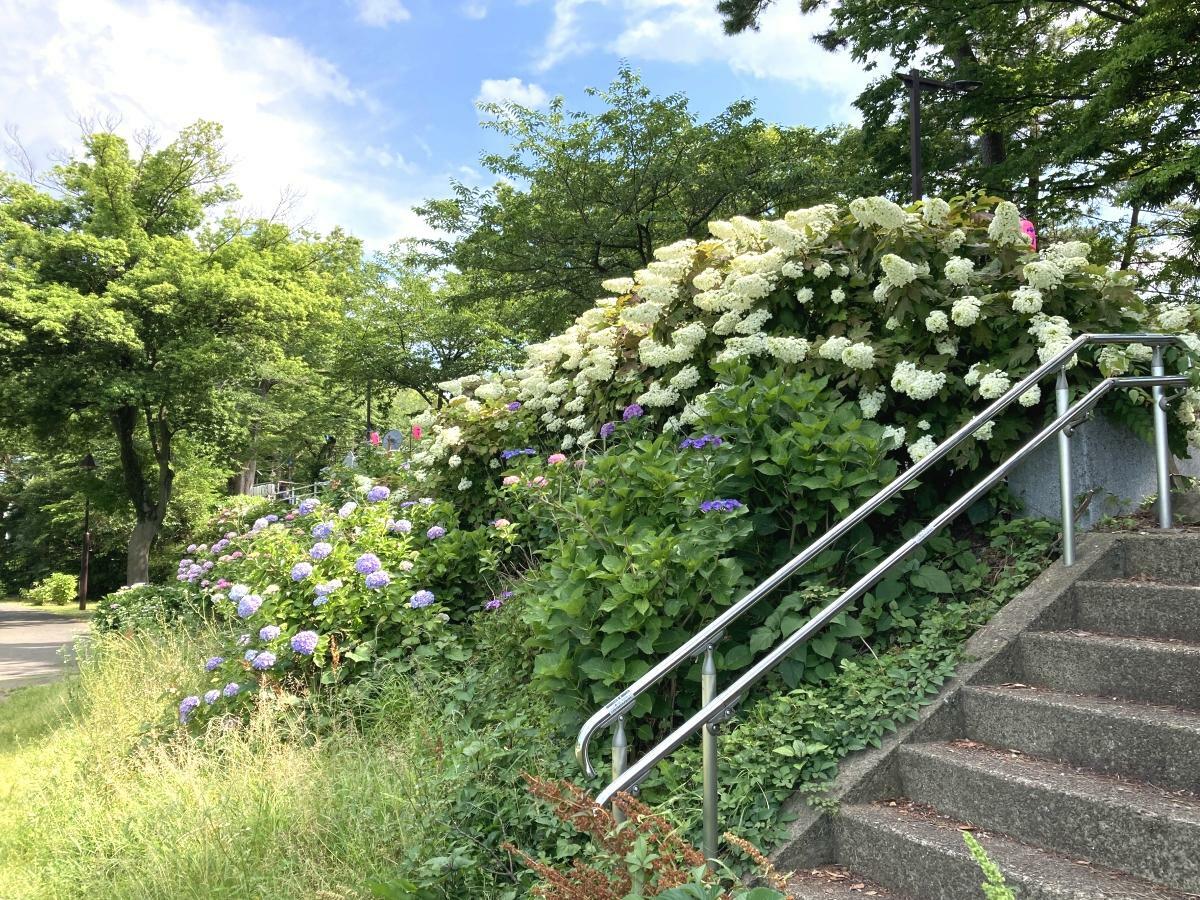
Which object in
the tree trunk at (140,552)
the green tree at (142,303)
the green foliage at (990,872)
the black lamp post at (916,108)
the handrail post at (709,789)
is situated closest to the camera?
the green foliage at (990,872)

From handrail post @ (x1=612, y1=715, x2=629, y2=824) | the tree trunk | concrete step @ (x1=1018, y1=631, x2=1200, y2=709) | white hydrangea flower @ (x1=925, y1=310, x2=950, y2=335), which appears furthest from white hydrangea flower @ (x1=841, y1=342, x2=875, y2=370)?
the tree trunk

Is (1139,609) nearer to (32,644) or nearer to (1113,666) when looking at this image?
(1113,666)

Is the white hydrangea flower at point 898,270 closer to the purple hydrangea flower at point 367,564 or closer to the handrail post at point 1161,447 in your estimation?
the handrail post at point 1161,447

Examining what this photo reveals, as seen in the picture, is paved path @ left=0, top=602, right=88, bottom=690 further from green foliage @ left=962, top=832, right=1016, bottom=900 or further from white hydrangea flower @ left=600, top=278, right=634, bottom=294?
green foliage @ left=962, top=832, right=1016, bottom=900

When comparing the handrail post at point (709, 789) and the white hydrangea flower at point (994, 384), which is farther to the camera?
the white hydrangea flower at point (994, 384)

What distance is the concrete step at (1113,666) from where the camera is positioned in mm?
2699

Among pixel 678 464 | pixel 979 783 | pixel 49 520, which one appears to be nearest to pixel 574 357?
pixel 678 464

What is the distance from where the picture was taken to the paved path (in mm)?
10797

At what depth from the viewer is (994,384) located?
147 inches

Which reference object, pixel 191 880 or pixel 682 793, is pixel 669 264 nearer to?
pixel 682 793

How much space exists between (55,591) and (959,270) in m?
35.5

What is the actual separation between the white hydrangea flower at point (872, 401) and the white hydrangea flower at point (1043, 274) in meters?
0.88

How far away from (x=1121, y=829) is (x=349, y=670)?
13.0ft

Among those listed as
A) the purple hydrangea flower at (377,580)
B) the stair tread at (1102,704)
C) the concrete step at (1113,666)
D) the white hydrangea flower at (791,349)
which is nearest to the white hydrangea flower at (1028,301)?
the white hydrangea flower at (791,349)
